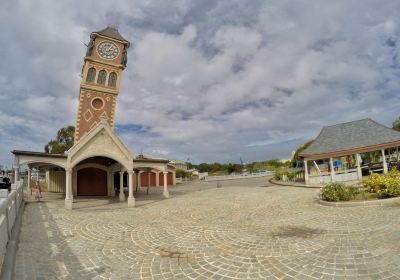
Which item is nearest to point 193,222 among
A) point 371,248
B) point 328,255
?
point 328,255

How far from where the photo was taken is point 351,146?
22375 mm

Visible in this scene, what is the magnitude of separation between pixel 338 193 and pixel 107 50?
22.5 m

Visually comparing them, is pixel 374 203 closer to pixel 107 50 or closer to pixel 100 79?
pixel 100 79

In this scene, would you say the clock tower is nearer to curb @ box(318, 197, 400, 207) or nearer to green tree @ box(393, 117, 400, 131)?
curb @ box(318, 197, 400, 207)

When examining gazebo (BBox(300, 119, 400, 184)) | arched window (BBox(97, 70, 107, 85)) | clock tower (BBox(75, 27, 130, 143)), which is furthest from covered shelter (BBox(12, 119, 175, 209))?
gazebo (BBox(300, 119, 400, 184))

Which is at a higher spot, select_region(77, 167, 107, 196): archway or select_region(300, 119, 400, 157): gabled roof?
select_region(300, 119, 400, 157): gabled roof

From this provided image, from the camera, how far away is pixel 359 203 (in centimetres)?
1044

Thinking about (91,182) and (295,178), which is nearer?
(91,182)

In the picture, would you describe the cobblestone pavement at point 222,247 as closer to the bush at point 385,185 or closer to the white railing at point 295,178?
the bush at point 385,185

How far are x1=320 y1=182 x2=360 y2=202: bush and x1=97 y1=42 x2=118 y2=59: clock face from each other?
21.4 m

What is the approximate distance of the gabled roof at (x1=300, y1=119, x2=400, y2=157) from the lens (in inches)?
850

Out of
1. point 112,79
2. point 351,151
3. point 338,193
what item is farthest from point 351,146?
point 112,79

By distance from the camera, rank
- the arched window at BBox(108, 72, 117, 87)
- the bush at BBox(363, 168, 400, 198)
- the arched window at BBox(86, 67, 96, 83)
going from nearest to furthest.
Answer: the bush at BBox(363, 168, 400, 198)
the arched window at BBox(86, 67, 96, 83)
the arched window at BBox(108, 72, 117, 87)

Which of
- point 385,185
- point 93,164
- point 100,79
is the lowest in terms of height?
Result: point 385,185
